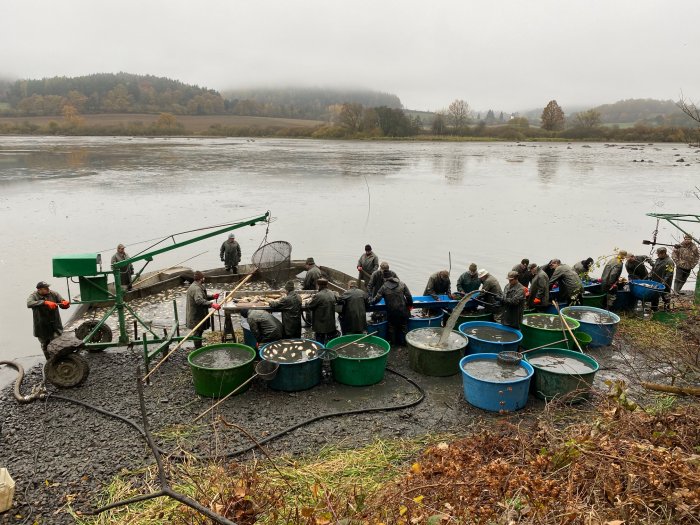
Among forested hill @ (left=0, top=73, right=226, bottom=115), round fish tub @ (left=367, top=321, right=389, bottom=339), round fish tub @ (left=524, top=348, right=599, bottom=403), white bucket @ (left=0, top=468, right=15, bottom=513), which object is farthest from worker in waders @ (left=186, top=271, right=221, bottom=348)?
forested hill @ (left=0, top=73, right=226, bottom=115)

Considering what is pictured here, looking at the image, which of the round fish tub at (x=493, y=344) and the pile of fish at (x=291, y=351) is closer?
the pile of fish at (x=291, y=351)

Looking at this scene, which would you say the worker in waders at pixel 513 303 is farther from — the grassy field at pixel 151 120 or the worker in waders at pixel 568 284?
the grassy field at pixel 151 120

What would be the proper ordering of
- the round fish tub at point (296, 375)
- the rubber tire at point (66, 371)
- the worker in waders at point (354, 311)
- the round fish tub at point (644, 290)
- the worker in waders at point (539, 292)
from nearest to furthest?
1. the round fish tub at point (296, 375)
2. the rubber tire at point (66, 371)
3. the worker in waders at point (354, 311)
4. the worker in waders at point (539, 292)
5. the round fish tub at point (644, 290)

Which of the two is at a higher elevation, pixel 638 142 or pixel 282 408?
pixel 638 142

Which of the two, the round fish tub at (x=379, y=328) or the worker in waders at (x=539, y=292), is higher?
the worker in waders at (x=539, y=292)

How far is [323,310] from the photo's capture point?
29.3 feet

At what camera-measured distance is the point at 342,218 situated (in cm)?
2578

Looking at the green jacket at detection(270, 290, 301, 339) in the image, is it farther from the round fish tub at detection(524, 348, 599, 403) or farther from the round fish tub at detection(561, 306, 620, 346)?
the round fish tub at detection(561, 306, 620, 346)

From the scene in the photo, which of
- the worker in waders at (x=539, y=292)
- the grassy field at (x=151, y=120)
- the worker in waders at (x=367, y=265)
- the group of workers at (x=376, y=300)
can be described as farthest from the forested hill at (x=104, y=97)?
the worker in waders at (x=539, y=292)

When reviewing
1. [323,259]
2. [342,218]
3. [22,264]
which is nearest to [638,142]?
[342,218]

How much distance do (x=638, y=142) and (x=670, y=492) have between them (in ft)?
354

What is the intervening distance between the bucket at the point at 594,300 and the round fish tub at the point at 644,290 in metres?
0.63

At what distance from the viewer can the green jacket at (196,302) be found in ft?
30.1

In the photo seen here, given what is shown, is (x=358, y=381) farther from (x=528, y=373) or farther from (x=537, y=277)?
(x=537, y=277)
